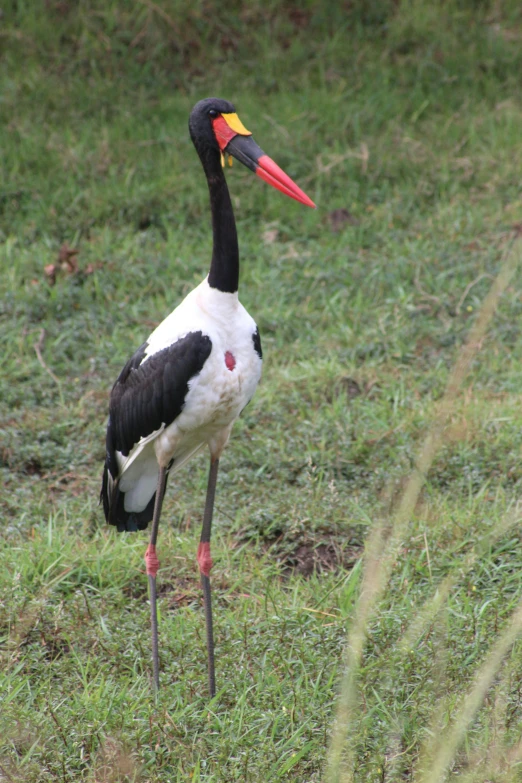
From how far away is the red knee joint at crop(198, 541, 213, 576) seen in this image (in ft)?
11.0

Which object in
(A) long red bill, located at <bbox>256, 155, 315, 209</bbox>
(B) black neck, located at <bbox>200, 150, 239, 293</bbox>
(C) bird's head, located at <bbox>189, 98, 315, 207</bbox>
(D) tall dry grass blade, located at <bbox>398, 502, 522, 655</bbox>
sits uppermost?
(C) bird's head, located at <bbox>189, 98, 315, 207</bbox>

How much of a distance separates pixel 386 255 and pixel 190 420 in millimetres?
2941

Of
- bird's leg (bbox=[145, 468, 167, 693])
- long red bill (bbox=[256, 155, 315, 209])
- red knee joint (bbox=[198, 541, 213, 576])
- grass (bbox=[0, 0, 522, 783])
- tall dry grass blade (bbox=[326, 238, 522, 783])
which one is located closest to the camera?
tall dry grass blade (bbox=[326, 238, 522, 783])

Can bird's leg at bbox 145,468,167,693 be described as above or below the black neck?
below

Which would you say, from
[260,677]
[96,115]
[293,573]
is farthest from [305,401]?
[96,115]

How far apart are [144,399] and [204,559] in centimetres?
57

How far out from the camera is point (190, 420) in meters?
3.14

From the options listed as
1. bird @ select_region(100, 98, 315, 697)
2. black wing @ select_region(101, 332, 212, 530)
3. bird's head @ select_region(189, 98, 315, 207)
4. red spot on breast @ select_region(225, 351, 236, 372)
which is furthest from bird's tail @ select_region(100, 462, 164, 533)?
bird's head @ select_region(189, 98, 315, 207)

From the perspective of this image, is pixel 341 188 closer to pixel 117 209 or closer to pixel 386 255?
pixel 386 255

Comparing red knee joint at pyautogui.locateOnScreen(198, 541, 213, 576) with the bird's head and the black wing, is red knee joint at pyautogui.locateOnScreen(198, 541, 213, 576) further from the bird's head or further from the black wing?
the bird's head

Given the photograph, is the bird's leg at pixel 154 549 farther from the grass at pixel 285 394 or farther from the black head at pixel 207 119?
the black head at pixel 207 119

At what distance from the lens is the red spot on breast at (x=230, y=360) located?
10.1 feet

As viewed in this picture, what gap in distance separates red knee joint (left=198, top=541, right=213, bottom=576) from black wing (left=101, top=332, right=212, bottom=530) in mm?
370

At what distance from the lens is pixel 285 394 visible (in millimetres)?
4781
